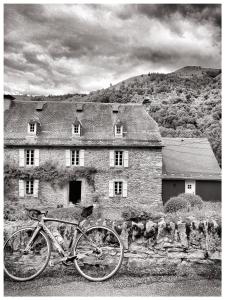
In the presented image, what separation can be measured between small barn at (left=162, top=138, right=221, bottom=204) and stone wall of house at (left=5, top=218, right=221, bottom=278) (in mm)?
12247

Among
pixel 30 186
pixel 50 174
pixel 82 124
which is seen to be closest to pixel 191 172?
pixel 82 124

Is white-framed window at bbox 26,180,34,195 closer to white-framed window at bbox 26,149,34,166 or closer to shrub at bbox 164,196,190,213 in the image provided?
white-framed window at bbox 26,149,34,166

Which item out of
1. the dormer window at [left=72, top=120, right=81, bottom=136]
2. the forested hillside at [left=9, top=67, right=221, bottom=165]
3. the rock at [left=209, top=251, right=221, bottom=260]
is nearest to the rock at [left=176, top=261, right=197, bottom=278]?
the rock at [left=209, top=251, right=221, bottom=260]

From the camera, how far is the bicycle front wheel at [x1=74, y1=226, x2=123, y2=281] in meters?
3.90

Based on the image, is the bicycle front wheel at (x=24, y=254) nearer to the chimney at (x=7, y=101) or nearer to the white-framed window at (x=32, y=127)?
the white-framed window at (x=32, y=127)

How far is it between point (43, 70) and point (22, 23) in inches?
51.2

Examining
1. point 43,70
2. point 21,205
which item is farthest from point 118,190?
point 43,70

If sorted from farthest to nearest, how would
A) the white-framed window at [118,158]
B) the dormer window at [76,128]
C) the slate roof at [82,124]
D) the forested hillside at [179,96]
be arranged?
1. the dormer window at [76,128]
2. the slate roof at [82,124]
3. the white-framed window at [118,158]
4. the forested hillside at [179,96]

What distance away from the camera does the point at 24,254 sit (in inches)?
157

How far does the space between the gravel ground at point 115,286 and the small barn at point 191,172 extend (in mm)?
12593

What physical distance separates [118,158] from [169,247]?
455 inches

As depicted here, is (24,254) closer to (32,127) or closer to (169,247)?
(169,247)

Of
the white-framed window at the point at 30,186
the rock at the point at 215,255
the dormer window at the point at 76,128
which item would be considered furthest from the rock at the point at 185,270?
the white-framed window at the point at 30,186

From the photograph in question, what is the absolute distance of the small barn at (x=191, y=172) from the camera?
1662 centimetres
